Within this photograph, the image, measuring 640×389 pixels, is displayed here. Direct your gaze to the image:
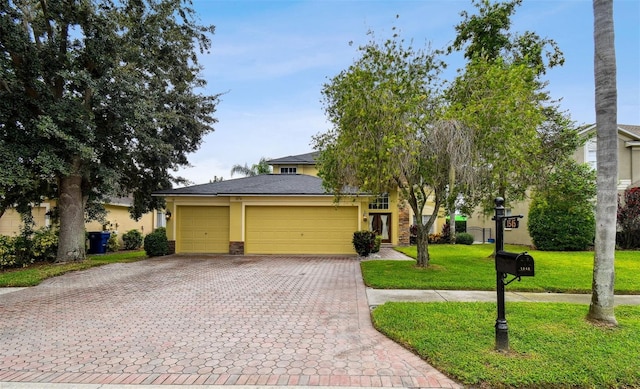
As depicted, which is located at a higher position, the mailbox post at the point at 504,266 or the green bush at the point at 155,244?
the mailbox post at the point at 504,266

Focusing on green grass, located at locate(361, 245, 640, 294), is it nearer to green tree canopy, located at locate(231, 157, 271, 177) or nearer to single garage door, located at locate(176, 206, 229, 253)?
single garage door, located at locate(176, 206, 229, 253)

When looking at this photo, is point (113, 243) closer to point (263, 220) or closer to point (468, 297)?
point (263, 220)

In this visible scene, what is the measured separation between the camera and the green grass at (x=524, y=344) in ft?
11.1

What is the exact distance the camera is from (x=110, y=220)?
66.9 ft

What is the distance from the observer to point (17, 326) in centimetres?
527

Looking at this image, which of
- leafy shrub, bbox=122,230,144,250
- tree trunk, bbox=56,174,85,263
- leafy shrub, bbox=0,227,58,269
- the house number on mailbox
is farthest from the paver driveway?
leafy shrub, bbox=122,230,144,250

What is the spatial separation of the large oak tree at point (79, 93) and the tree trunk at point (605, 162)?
11.5m

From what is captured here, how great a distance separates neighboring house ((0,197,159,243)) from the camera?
18.3 metres

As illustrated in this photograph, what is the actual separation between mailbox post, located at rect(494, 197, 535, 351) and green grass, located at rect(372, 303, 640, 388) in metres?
0.20

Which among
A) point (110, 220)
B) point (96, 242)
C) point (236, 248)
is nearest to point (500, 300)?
point (236, 248)

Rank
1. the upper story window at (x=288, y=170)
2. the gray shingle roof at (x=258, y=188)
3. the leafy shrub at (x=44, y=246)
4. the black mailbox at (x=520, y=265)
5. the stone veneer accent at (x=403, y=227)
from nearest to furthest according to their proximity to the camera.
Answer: the black mailbox at (x=520, y=265) < the leafy shrub at (x=44, y=246) < the gray shingle roof at (x=258, y=188) < the stone veneer accent at (x=403, y=227) < the upper story window at (x=288, y=170)

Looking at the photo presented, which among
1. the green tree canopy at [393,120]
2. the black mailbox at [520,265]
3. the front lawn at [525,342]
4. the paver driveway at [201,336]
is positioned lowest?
the paver driveway at [201,336]

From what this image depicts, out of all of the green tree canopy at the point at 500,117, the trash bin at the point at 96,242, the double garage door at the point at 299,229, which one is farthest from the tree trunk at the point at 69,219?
the green tree canopy at the point at 500,117

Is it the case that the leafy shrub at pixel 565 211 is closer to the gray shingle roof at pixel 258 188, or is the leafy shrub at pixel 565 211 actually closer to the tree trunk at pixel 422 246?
the tree trunk at pixel 422 246
